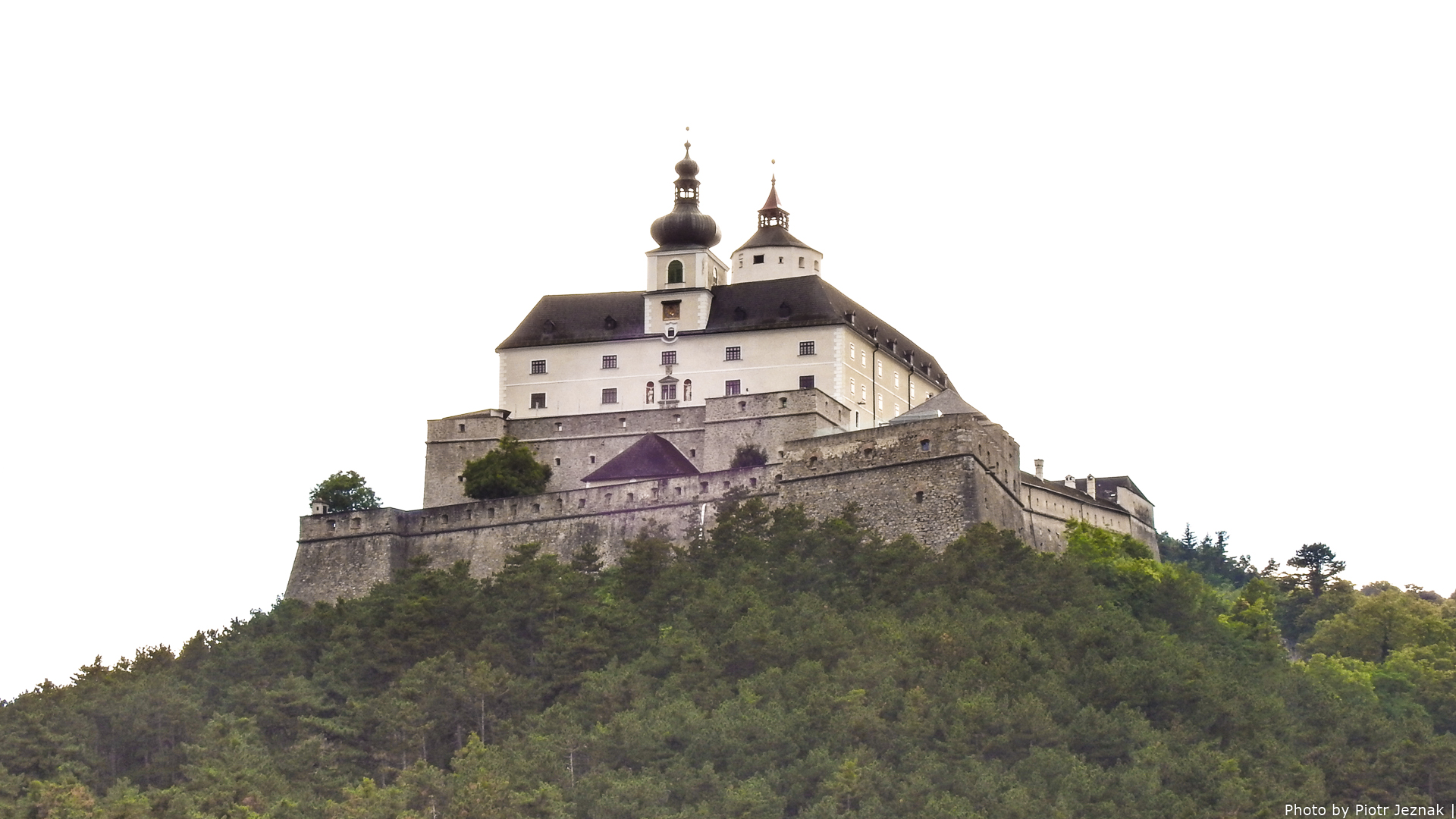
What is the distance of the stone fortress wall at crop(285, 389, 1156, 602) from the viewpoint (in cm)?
6344

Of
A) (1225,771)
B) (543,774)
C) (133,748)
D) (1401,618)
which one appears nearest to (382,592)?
(133,748)

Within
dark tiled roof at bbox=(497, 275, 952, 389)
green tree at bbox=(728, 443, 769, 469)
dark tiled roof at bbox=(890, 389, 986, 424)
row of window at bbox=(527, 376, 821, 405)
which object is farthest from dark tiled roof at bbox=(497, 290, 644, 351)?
dark tiled roof at bbox=(890, 389, 986, 424)

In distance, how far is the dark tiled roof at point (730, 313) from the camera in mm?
72812

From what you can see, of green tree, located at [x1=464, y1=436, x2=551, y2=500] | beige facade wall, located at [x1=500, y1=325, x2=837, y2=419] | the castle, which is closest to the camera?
the castle

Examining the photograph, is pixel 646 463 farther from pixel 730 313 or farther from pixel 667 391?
pixel 730 313

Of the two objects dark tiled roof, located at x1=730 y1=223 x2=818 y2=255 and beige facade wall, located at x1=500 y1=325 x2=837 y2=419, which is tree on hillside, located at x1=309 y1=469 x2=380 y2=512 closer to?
beige facade wall, located at x1=500 y1=325 x2=837 y2=419

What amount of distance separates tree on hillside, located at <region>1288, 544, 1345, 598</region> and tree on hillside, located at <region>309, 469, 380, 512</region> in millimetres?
32678

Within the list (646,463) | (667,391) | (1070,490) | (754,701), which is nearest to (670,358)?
(667,391)

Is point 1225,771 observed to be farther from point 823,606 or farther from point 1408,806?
point 823,606

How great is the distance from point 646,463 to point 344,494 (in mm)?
10025

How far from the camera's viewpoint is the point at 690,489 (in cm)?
6644

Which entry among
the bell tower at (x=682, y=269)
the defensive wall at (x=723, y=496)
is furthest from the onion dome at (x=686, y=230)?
the defensive wall at (x=723, y=496)

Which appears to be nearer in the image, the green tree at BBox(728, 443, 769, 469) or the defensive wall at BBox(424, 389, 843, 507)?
the green tree at BBox(728, 443, 769, 469)

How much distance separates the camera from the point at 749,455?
68.6 meters
